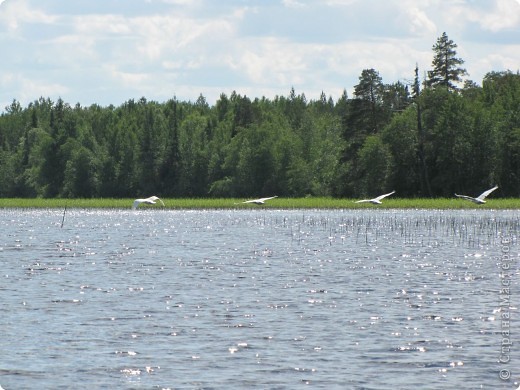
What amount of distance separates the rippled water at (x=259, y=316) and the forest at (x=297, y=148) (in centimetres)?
4730

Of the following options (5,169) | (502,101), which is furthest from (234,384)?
(5,169)

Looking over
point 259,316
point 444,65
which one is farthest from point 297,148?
point 259,316

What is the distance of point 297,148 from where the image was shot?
4929 inches

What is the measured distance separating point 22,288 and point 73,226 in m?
40.6

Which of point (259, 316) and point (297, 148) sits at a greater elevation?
point (297, 148)

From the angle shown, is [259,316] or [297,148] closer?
[259,316]

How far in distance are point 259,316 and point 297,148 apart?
10265 centimetres

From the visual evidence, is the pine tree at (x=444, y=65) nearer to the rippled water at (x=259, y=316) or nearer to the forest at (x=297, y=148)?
the forest at (x=297, y=148)

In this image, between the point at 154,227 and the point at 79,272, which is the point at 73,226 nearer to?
the point at 154,227

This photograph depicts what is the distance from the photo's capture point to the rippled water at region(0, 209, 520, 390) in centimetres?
1727

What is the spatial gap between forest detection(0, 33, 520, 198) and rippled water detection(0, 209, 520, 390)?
47304mm

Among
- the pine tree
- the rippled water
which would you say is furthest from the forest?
the rippled water

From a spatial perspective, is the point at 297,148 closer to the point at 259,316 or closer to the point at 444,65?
the point at 444,65

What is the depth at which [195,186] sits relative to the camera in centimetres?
13488
